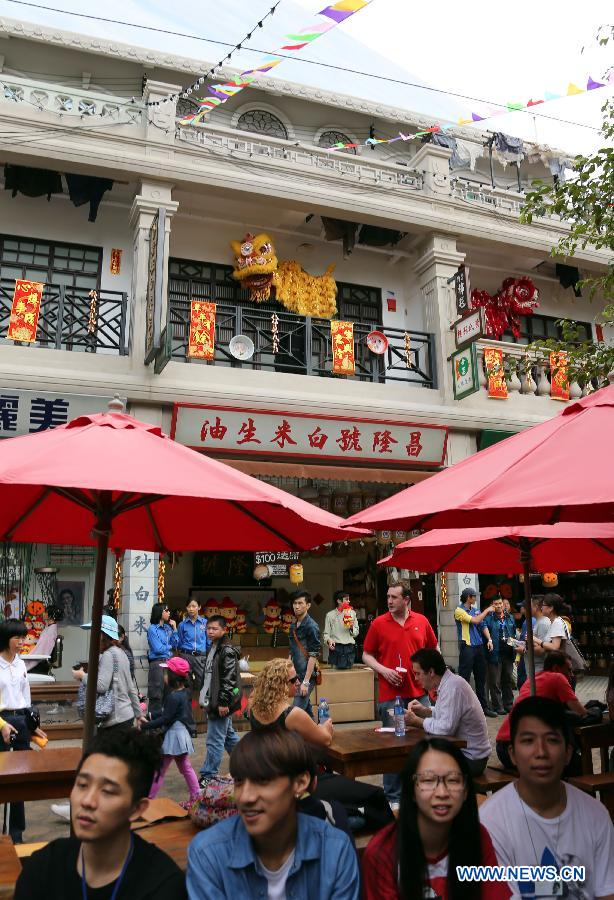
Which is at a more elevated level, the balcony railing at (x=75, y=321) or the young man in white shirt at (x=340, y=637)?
the balcony railing at (x=75, y=321)

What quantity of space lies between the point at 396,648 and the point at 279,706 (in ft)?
7.35

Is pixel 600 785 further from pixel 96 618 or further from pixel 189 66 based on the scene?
pixel 189 66

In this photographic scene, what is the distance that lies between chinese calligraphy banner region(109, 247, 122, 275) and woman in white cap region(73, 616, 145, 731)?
748 cm

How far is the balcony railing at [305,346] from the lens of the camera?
38.0ft

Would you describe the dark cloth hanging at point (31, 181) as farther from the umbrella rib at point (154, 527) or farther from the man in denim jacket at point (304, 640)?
the umbrella rib at point (154, 527)

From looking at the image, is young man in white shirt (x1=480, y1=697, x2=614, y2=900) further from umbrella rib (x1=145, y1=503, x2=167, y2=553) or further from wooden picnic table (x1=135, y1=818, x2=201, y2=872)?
umbrella rib (x1=145, y1=503, x2=167, y2=553)

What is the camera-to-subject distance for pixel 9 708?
5438mm

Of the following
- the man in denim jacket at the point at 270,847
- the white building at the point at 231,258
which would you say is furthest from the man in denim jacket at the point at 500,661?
the man in denim jacket at the point at 270,847

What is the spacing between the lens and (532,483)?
2730 mm

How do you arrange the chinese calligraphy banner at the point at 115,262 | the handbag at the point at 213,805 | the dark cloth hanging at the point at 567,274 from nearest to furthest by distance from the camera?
1. the handbag at the point at 213,805
2. the chinese calligraphy banner at the point at 115,262
3. the dark cloth hanging at the point at 567,274

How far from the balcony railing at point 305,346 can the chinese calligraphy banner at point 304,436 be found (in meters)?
0.94

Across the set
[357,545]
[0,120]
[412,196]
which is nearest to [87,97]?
[0,120]

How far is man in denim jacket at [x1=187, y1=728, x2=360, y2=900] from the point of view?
2141 millimetres

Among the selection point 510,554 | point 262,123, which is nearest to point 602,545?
point 510,554
